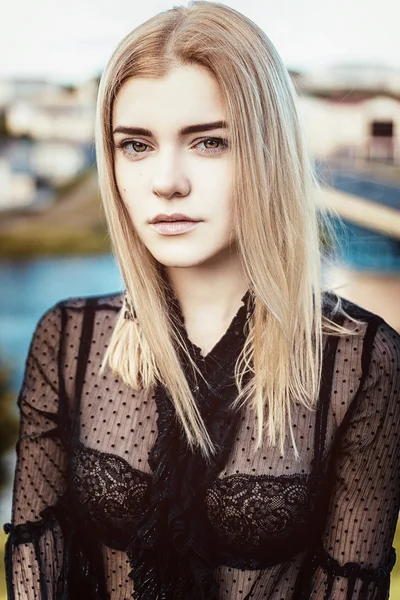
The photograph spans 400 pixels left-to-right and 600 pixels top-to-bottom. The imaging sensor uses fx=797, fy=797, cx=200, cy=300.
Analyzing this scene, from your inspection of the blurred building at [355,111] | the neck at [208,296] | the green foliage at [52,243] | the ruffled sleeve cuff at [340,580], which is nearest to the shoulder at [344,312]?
the neck at [208,296]

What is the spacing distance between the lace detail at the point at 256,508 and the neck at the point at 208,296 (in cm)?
24

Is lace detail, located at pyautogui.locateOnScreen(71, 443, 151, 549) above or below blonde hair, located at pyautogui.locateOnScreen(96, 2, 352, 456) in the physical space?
below

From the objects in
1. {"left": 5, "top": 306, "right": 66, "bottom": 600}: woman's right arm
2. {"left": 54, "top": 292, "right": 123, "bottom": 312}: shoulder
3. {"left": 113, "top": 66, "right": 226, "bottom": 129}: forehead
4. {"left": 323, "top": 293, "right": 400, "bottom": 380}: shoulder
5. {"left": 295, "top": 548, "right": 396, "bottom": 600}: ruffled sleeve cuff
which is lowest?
{"left": 295, "top": 548, "right": 396, "bottom": 600}: ruffled sleeve cuff

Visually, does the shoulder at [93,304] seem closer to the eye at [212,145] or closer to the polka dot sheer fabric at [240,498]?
the polka dot sheer fabric at [240,498]

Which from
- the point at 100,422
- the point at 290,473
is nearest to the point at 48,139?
the point at 100,422

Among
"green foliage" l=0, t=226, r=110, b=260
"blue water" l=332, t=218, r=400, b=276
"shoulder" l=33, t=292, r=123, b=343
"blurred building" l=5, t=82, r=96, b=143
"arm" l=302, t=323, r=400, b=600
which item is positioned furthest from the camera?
"green foliage" l=0, t=226, r=110, b=260

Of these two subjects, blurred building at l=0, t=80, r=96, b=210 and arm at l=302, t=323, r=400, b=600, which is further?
blurred building at l=0, t=80, r=96, b=210

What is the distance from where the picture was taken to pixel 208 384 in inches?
51.6

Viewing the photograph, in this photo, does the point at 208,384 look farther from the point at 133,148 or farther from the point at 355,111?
the point at 355,111

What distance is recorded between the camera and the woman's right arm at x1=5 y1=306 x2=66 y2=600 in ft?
4.40

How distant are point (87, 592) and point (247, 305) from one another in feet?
1.81

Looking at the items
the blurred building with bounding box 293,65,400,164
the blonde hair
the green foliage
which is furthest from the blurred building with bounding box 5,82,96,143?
the blonde hair

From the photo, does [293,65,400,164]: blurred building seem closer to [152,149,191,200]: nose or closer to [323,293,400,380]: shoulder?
[323,293,400,380]: shoulder

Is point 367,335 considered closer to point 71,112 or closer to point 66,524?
point 66,524
